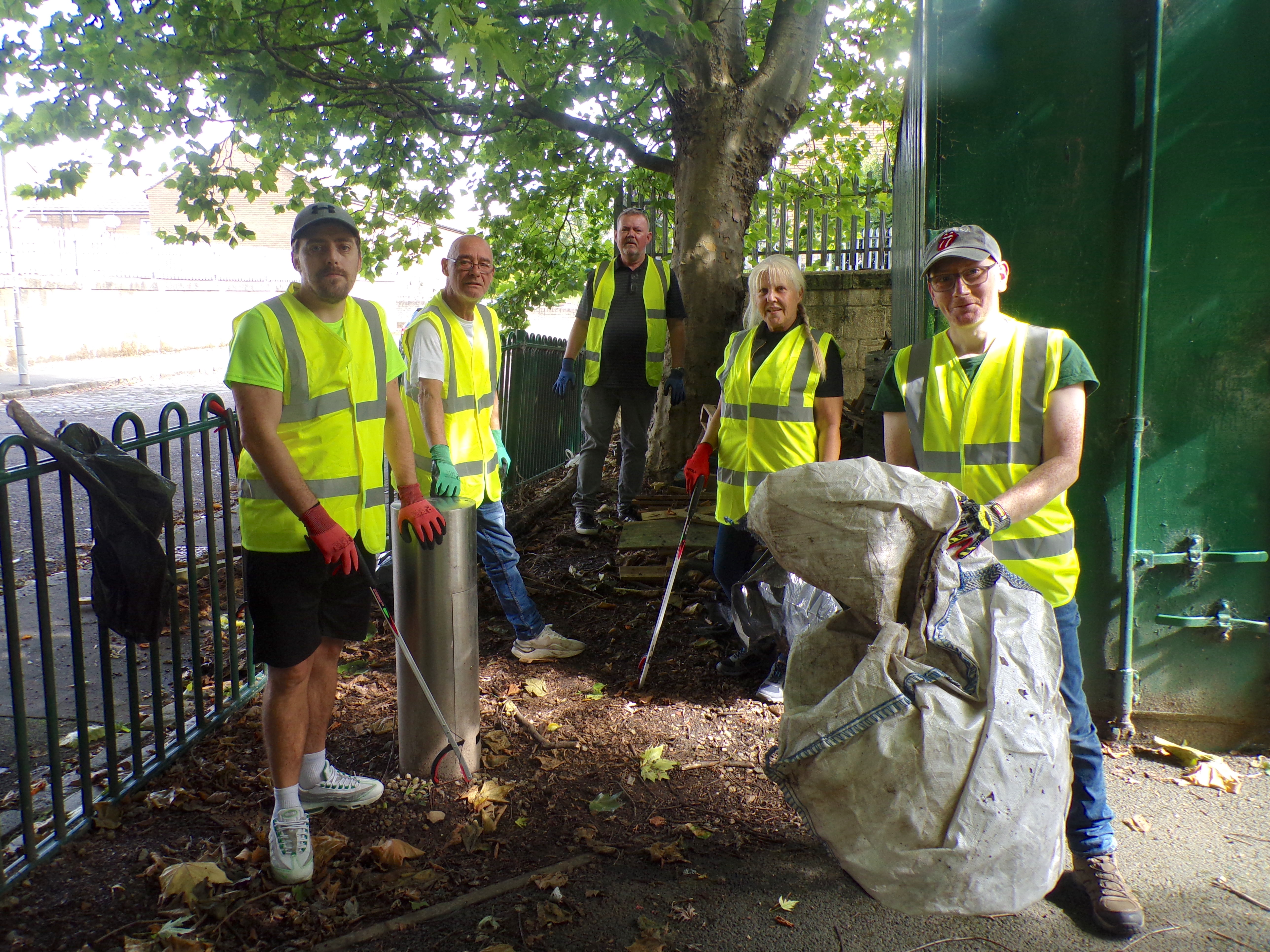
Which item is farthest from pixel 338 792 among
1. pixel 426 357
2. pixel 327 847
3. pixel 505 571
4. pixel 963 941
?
pixel 963 941

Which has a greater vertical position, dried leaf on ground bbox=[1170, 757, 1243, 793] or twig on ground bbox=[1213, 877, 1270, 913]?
dried leaf on ground bbox=[1170, 757, 1243, 793]

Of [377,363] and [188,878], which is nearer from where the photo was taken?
[188,878]

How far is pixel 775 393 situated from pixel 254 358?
2.28 m

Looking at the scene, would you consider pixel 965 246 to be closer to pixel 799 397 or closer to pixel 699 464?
pixel 799 397

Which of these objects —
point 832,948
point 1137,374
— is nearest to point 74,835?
point 832,948

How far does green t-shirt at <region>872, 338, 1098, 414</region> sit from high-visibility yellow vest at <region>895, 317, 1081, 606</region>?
0.06 ft

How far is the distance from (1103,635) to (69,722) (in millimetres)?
4348

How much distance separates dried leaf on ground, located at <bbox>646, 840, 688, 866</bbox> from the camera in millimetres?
3059

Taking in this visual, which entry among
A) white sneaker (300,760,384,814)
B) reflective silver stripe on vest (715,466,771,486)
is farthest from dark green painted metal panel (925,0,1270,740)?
white sneaker (300,760,384,814)

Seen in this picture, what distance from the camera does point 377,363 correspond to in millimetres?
3211

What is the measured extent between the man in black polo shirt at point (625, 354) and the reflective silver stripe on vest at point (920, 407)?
148 inches

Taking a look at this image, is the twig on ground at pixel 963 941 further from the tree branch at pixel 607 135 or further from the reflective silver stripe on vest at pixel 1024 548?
the tree branch at pixel 607 135

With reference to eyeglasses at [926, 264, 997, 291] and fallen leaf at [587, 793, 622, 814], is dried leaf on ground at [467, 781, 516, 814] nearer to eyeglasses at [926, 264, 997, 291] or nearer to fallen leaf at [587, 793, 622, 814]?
fallen leaf at [587, 793, 622, 814]

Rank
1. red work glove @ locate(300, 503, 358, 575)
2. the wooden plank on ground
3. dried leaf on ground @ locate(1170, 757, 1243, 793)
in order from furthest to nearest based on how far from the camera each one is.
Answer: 1. the wooden plank on ground
2. dried leaf on ground @ locate(1170, 757, 1243, 793)
3. red work glove @ locate(300, 503, 358, 575)
